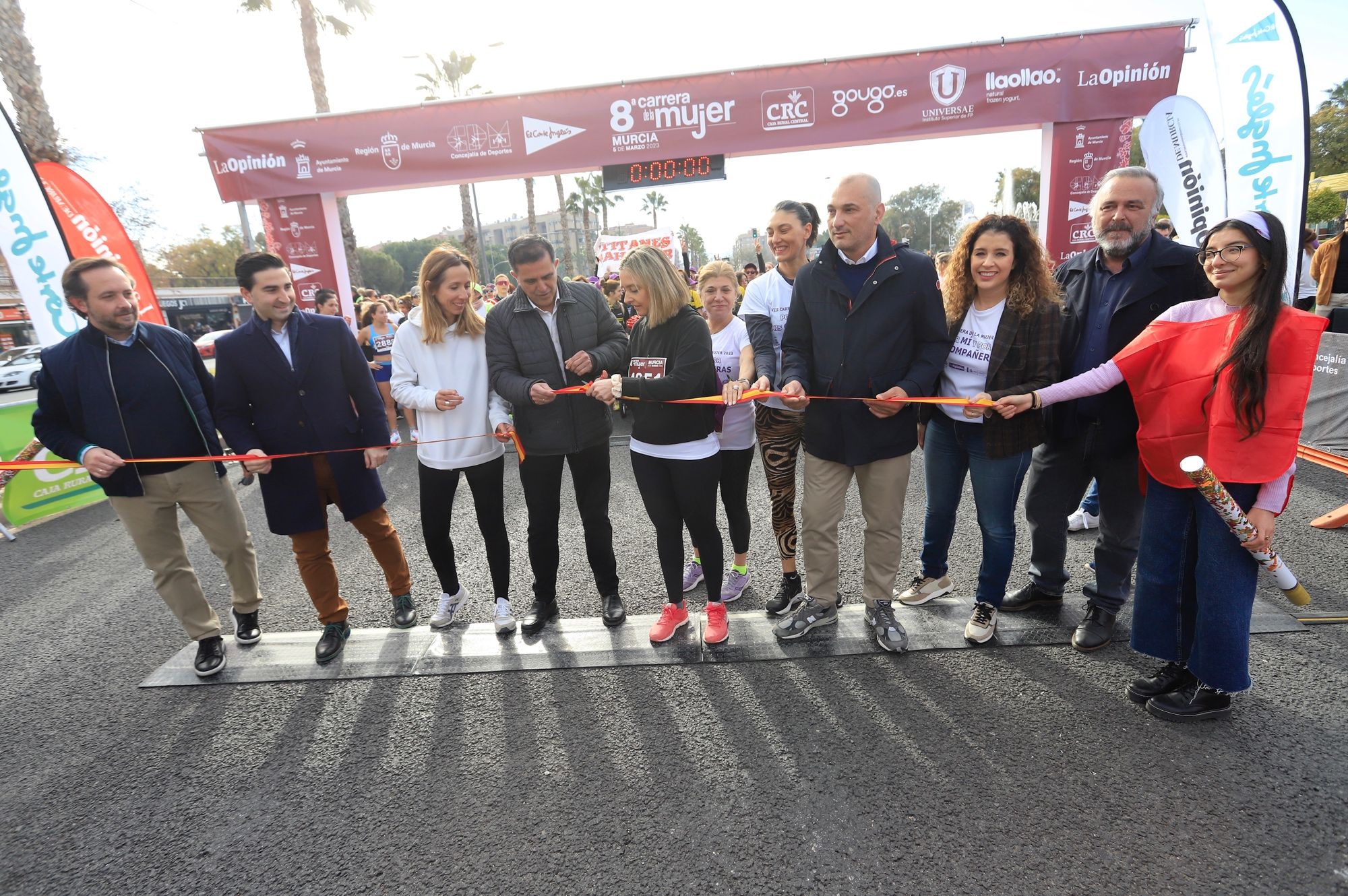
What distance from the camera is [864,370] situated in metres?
3.00

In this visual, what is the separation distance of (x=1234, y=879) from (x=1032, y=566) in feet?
5.67

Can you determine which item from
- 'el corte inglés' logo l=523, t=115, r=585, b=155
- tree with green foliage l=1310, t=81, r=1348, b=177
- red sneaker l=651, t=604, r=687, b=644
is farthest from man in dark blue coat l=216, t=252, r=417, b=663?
tree with green foliage l=1310, t=81, r=1348, b=177

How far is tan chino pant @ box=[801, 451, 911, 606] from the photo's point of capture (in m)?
3.12

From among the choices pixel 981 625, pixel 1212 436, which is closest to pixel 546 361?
pixel 981 625

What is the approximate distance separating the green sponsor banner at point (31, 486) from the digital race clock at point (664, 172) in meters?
7.43

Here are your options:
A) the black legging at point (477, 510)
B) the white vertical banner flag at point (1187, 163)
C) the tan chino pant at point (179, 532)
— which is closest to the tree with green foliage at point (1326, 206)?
the white vertical banner flag at point (1187, 163)

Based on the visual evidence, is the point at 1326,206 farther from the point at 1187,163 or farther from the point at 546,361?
the point at 546,361

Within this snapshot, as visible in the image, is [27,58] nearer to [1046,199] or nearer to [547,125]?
[547,125]

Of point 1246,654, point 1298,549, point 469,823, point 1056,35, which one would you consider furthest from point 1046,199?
point 469,823

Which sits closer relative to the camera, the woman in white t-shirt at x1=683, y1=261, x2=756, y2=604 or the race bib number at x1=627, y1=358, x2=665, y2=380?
the race bib number at x1=627, y1=358, x2=665, y2=380

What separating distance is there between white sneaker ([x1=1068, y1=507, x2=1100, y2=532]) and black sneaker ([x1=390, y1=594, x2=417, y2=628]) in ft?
14.7

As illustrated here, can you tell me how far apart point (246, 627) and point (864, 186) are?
13.3 ft

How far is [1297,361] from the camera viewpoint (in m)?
2.23

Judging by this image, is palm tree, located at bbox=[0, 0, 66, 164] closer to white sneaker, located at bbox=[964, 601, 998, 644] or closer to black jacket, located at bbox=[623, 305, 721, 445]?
black jacket, located at bbox=[623, 305, 721, 445]
